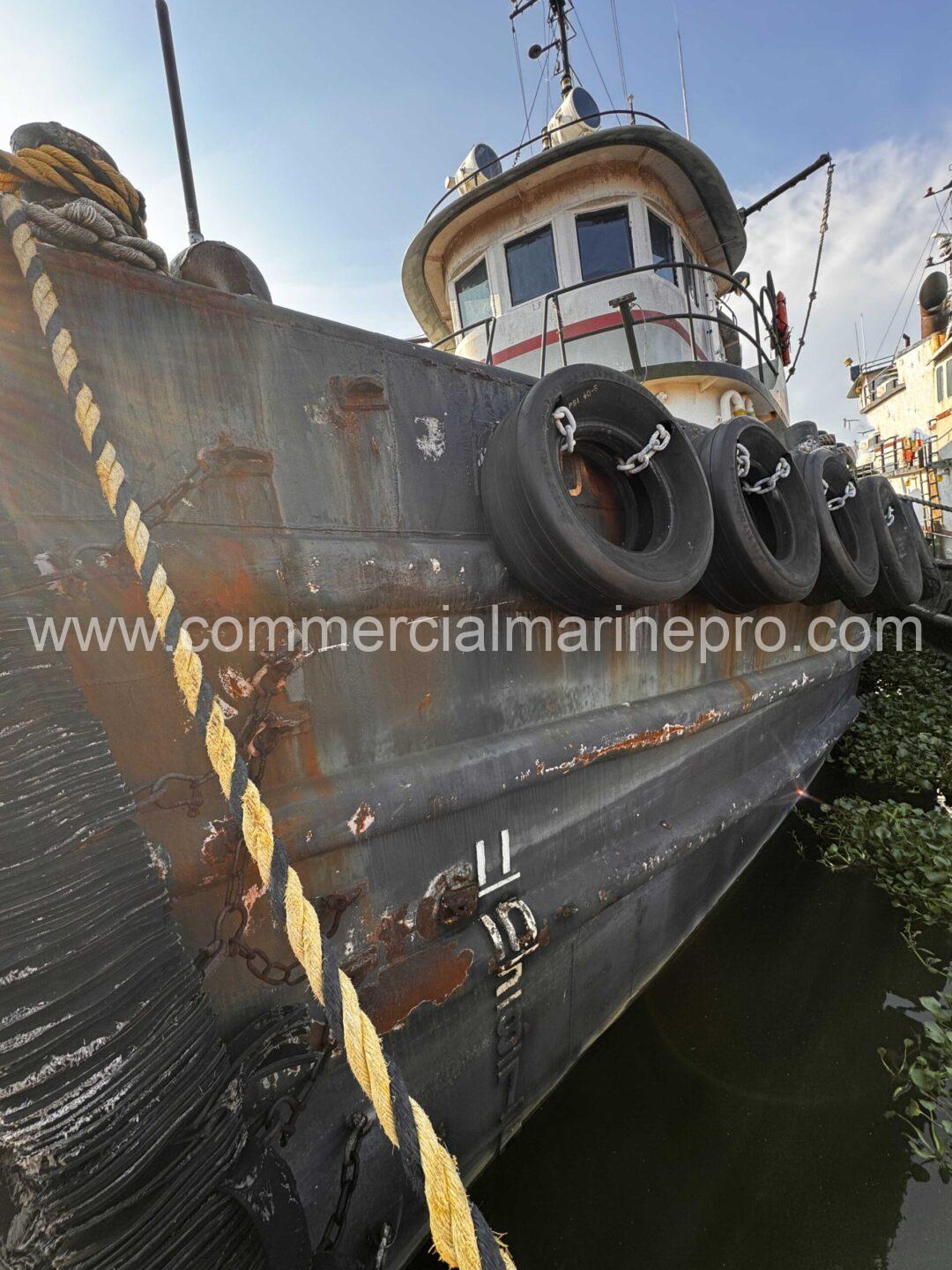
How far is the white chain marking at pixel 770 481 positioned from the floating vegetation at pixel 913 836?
7.80ft

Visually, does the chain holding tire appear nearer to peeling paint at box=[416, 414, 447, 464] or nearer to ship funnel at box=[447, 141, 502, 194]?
peeling paint at box=[416, 414, 447, 464]

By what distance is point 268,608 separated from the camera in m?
1.59

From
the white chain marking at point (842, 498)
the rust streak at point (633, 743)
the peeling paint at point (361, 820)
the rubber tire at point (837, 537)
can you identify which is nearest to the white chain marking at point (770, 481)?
the rubber tire at point (837, 537)

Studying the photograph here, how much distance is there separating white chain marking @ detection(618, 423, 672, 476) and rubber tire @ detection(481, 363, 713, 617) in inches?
1.5

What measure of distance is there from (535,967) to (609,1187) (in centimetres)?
102

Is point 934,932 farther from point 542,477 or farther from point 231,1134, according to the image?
point 231,1134

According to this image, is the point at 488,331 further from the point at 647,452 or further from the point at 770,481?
the point at 647,452

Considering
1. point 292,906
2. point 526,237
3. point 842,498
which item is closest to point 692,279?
point 526,237

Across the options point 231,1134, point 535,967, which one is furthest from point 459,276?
point 231,1134

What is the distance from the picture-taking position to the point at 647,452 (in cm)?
247

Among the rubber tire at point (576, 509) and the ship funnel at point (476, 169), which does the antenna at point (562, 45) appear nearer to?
the ship funnel at point (476, 169)

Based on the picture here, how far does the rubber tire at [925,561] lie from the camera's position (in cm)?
573

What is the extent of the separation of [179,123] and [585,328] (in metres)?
3.92

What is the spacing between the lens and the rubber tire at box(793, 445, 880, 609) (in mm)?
3963
